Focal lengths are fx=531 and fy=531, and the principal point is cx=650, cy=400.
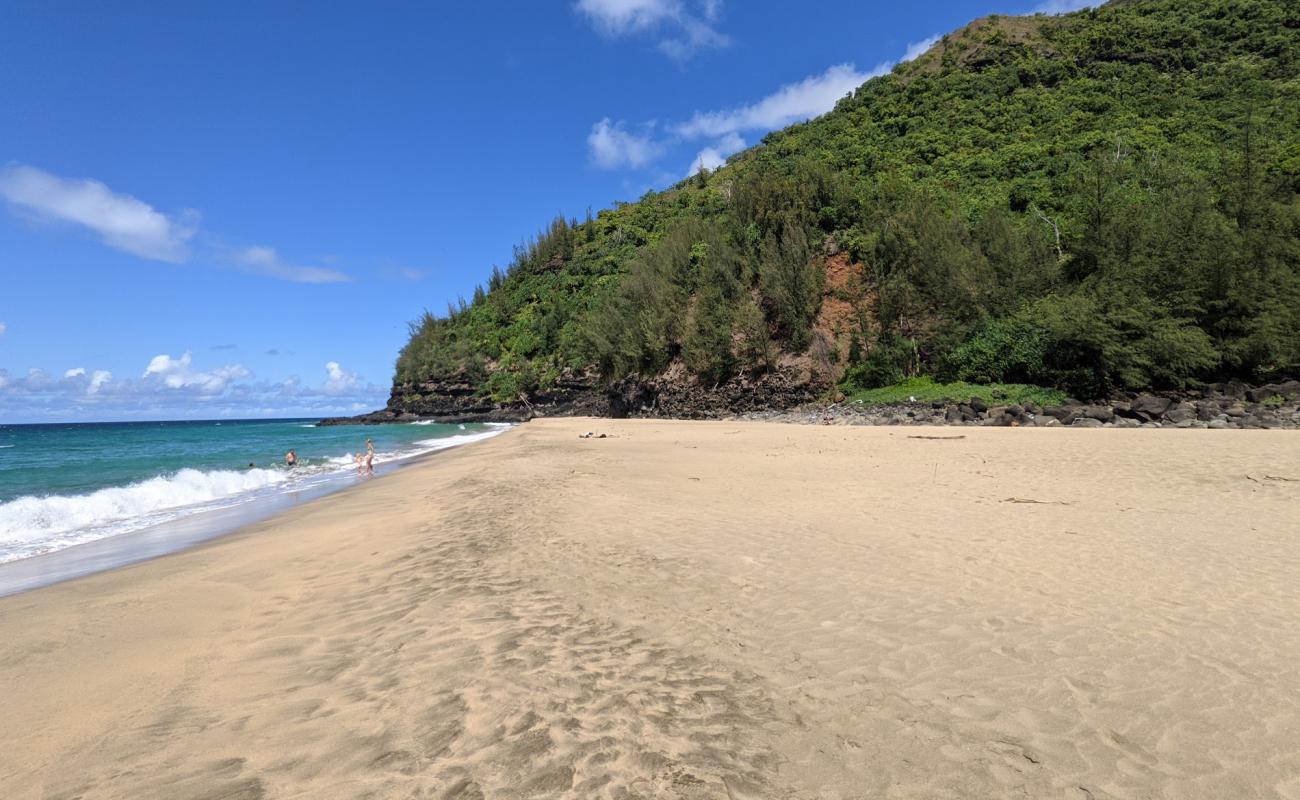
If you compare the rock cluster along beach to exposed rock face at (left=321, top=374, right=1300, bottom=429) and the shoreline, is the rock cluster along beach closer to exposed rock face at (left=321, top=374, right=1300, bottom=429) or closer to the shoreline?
exposed rock face at (left=321, top=374, right=1300, bottom=429)

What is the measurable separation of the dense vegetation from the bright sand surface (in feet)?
79.4

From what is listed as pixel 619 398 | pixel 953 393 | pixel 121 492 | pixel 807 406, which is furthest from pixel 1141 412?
pixel 619 398

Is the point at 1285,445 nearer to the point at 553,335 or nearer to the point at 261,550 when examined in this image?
the point at 261,550

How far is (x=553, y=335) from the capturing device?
245 feet

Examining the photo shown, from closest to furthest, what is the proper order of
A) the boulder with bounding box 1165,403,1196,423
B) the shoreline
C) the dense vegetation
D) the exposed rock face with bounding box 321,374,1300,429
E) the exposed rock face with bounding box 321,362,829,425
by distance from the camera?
the shoreline → the boulder with bounding box 1165,403,1196,423 → the exposed rock face with bounding box 321,374,1300,429 → the dense vegetation → the exposed rock face with bounding box 321,362,829,425

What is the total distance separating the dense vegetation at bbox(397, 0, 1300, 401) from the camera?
84.4 ft

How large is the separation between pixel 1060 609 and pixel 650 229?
85.8 metres

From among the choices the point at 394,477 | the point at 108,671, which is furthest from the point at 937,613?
the point at 394,477

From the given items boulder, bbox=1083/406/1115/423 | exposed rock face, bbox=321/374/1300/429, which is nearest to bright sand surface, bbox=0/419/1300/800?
boulder, bbox=1083/406/1115/423

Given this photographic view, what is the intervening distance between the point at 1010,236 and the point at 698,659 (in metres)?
39.3

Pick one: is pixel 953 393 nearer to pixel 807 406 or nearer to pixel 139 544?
pixel 807 406

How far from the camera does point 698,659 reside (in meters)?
4.07

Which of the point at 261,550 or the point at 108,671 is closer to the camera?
the point at 108,671

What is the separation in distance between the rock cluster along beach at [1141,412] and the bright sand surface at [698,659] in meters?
15.5
